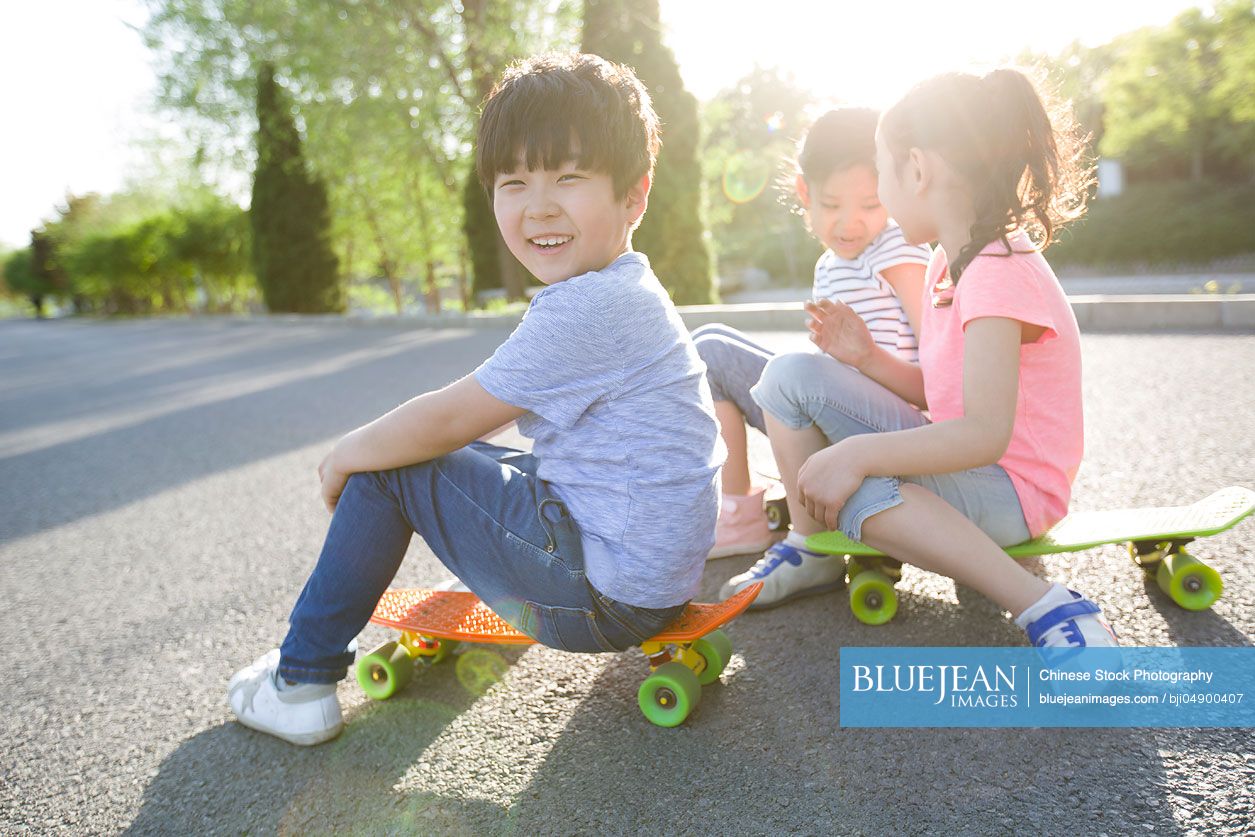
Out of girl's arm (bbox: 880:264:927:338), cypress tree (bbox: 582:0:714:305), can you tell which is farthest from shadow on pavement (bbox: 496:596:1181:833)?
cypress tree (bbox: 582:0:714:305)

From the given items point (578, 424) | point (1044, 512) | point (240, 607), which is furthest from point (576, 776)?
point (240, 607)

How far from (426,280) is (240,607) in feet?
58.4

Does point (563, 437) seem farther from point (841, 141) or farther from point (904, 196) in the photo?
point (841, 141)

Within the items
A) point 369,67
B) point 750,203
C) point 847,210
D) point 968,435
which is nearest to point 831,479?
point 968,435

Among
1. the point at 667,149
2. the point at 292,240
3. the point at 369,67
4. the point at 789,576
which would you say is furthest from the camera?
the point at 292,240

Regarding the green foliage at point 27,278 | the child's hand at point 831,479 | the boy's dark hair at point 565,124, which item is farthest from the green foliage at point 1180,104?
the green foliage at point 27,278

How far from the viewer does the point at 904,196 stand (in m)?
1.88

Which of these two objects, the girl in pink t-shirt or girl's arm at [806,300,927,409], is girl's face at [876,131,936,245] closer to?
the girl in pink t-shirt

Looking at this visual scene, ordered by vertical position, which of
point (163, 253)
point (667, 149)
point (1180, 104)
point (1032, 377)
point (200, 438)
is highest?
point (1180, 104)

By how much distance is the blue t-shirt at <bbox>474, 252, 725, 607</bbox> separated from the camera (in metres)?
1.54

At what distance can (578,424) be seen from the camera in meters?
1.62

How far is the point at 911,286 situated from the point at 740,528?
32.9 inches

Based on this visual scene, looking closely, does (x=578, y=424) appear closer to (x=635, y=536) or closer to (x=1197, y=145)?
(x=635, y=536)

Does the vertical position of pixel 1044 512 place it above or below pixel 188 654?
above
